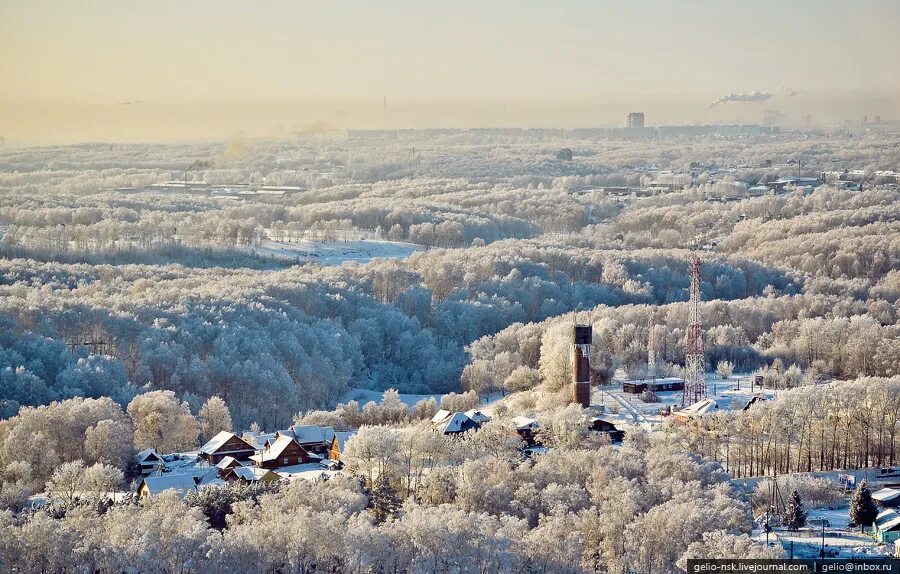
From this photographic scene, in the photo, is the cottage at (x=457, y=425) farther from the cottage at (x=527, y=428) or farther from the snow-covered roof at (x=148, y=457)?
the snow-covered roof at (x=148, y=457)

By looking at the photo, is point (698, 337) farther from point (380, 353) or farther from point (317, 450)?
point (380, 353)

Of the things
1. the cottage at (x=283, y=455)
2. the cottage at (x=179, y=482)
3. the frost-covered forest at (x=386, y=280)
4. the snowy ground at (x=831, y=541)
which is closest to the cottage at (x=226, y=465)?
the cottage at (x=179, y=482)

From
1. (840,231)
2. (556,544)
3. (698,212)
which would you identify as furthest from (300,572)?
(698,212)

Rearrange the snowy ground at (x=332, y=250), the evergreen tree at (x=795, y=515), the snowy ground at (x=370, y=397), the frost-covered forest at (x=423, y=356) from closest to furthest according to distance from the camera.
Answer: the frost-covered forest at (x=423, y=356) < the evergreen tree at (x=795, y=515) < the snowy ground at (x=370, y=397) < the snowy ground at (x=332, y=250)

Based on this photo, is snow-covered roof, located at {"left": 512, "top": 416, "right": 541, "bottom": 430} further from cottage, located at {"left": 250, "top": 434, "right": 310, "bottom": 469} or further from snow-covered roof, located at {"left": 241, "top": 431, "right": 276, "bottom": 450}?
snow-covered roof, located at {"left": 241, "top": 431, "right": 276, "bottom": 450}

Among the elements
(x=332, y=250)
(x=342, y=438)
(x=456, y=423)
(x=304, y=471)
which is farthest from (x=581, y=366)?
(x=332, y=250)

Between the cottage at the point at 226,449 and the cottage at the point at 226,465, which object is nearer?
the cottage at the point at 226,465

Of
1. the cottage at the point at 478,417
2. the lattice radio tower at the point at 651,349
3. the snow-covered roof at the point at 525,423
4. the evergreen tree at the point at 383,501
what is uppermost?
the evergreen tree at the point at 383,501
